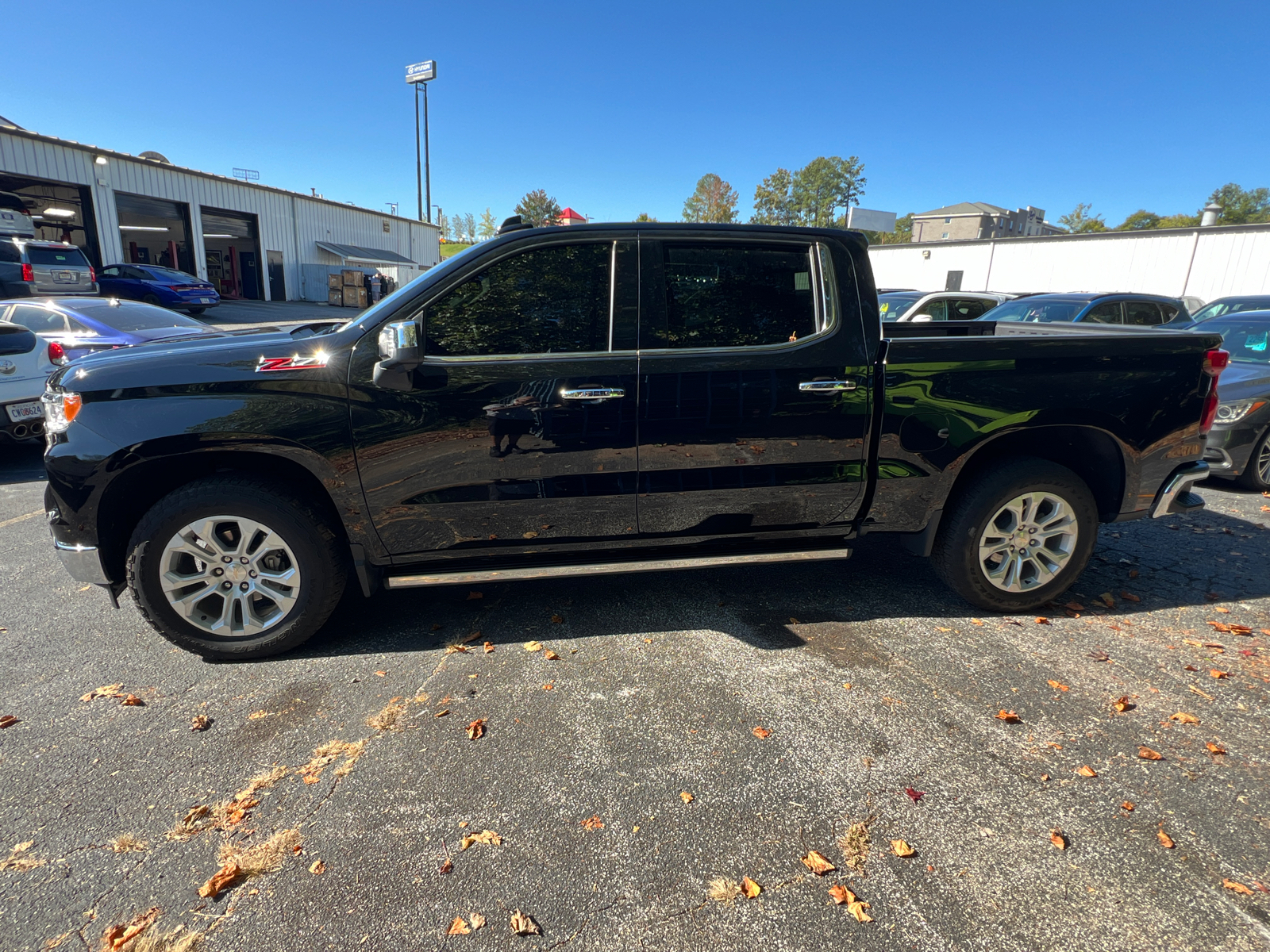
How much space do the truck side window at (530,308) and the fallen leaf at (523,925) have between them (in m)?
2.25

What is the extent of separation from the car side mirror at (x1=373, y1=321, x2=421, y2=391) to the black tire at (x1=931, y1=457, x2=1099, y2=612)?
2.89 meters

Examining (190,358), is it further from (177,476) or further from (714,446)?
(714,446)

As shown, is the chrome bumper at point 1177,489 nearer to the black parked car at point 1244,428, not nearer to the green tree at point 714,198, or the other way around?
the black parked car at point 1244,428

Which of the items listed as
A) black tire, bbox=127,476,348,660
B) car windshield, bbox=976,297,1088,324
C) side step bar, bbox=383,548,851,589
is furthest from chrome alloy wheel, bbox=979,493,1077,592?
car windshield, bbox=976,297,1088,324

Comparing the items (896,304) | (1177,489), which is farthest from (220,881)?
(896,304)

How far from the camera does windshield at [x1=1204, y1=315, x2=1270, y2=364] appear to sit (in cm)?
665

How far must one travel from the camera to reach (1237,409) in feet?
19.9

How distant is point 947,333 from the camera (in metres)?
5.43

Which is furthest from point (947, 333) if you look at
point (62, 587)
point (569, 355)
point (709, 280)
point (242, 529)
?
point (62, 587)

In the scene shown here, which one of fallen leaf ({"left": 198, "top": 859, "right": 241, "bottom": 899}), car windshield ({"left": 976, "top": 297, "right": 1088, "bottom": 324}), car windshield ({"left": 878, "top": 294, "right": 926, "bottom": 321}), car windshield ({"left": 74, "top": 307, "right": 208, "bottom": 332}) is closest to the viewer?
fallen leaf ({"left": 198, "top": 859, "right": 241, "bottom": 899})

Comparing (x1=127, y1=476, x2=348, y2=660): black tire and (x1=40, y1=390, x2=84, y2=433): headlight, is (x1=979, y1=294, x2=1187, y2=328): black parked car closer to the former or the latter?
(x1=127, y1=476, x2=348, y2=660): black tire

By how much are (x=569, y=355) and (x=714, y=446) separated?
83 cm

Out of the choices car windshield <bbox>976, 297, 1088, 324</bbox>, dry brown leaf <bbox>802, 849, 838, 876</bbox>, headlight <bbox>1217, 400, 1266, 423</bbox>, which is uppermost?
car windshield <bbox>976, 297, 1088, 324</bbox>

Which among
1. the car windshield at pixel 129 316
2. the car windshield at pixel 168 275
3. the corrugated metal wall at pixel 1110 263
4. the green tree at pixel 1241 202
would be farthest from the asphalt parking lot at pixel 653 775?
the green tree at pixel 1241 202
